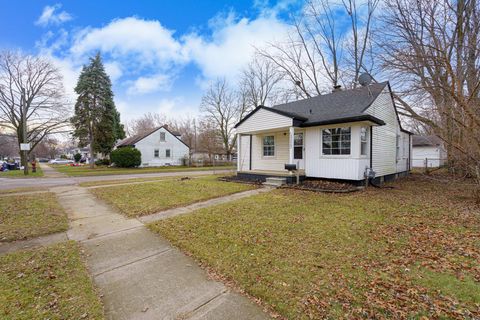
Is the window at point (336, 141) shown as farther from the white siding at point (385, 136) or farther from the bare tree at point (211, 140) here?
the bare tree at point (211, 140)

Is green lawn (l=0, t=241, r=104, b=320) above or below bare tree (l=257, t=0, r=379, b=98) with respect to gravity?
below

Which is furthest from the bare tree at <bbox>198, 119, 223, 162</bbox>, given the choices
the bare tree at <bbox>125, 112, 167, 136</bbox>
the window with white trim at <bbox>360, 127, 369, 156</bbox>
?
the window with white trim at <bbox>360, 127, 369, 156</bbox>

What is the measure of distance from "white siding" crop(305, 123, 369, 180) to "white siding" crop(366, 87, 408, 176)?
1.50 meters

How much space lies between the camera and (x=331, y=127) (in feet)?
31.3

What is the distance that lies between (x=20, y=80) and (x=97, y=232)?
27.1 metres

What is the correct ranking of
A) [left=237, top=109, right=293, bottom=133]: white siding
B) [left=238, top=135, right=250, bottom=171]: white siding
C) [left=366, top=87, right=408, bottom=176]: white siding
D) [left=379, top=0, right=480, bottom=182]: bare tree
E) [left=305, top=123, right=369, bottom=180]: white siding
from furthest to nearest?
[left=238, top=135, right=250, bottom=171]: white siding → [left=237, top=109, right=293, bottom=133]: white siding → [left=366, top=87, right=408, bottom=176]: white siding → [left=305, top=123, right=369, bottom=180]: white siding → [left=379, top=0, right=480, bottom=182]: bare tree

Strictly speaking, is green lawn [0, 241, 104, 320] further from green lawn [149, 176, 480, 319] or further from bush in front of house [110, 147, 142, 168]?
bush in front of house [110, 147, 142, 168]

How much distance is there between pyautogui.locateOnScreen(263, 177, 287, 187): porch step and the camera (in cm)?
992

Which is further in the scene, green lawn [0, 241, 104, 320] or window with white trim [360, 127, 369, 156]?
window with white trim [360, 127, 369, 156]

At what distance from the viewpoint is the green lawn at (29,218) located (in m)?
4.43

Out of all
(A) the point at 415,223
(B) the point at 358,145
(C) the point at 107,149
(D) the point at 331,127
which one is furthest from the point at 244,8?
(C) the point at 107,149

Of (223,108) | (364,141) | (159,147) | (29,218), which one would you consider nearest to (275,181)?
(364,141)

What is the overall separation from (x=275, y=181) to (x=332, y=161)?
2725 mm

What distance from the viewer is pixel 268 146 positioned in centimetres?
1273
